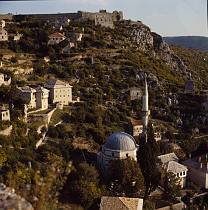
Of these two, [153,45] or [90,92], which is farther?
[153,45]

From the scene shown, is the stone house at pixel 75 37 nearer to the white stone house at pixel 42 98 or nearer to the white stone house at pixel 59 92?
the white stone house at pixel 59 92

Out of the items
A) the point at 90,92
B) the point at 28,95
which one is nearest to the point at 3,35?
the point at 90,92

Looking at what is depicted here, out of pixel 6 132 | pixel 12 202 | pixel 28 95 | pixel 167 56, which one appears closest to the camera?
pixel 12 202

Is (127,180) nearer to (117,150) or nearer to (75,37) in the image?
(117,150)

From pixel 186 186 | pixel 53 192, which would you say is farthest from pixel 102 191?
pixel 53 192

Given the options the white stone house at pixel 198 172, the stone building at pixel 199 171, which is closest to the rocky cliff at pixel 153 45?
the stone building at pixel 199 171

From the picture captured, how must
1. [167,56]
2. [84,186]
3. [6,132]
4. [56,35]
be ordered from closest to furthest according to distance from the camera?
[84,186] → [6,132] → [56,35] → [167,56]

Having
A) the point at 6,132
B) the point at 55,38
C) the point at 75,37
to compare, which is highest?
the point at 75,37
